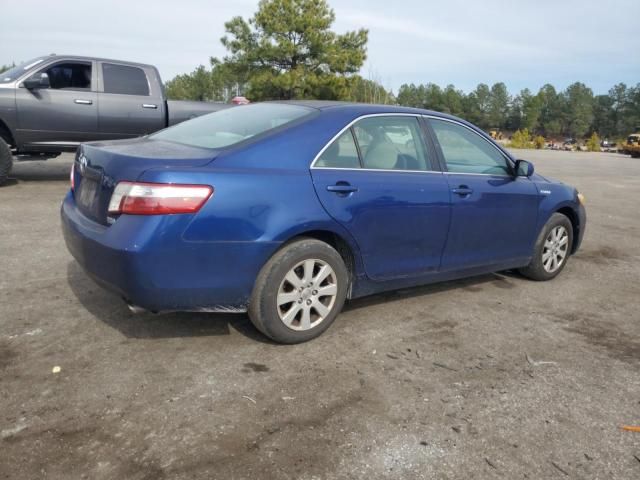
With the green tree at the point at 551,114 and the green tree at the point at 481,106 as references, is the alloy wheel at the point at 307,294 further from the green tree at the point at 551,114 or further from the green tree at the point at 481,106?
the green tree at the point at 551,114

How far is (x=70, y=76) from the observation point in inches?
346

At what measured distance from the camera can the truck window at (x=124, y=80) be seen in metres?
8.98

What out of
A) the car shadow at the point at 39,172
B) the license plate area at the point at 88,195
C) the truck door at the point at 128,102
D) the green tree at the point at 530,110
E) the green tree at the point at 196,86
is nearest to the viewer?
the license plate area at the point at 88,195

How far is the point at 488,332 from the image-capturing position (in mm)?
3943

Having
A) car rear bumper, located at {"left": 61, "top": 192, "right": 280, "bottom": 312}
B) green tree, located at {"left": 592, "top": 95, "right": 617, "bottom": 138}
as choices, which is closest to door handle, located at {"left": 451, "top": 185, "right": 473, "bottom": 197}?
car rear bumper, located at {"left": 61, "top": 192, "right": 280, "bottom": 312}

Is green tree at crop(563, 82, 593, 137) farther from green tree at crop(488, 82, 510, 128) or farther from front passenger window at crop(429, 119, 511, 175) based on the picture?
front passenger window at crop(429, 119, 511, 175)

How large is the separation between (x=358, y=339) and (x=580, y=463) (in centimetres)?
153

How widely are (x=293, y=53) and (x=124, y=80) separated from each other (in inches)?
1033

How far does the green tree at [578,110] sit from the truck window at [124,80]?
116855 mm

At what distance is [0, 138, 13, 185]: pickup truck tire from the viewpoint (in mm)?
8055

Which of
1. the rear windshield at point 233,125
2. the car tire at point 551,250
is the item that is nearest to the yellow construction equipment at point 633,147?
the car tire at point 551,250

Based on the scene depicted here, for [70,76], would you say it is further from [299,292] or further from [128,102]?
[299,292]

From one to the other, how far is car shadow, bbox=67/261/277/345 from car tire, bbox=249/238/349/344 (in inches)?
8.1

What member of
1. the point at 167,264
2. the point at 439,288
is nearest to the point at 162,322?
the point at 167,264
